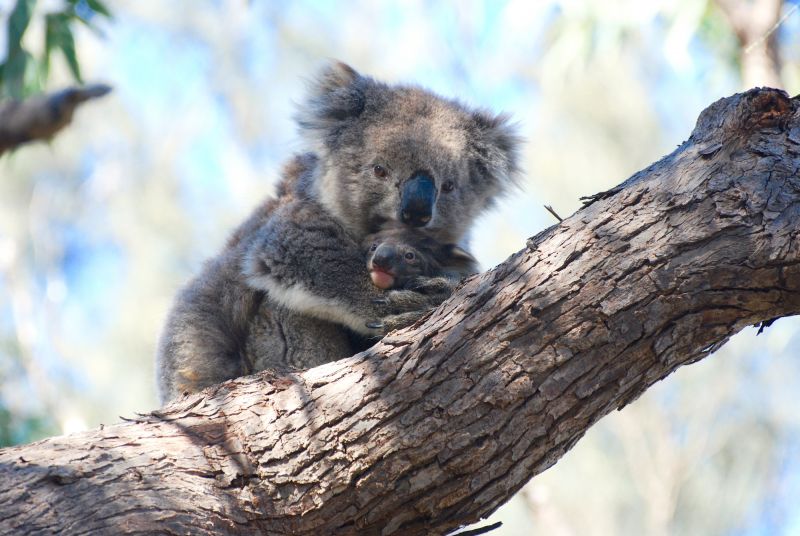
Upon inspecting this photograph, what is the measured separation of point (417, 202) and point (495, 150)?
2.53 ft

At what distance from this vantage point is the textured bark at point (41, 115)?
3.90 m

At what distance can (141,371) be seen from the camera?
63.0ft

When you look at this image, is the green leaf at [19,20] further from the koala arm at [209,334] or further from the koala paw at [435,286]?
the koala paw at [435,286]

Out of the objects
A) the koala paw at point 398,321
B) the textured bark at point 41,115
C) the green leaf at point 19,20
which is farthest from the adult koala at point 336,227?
the green leaf at point 19,20

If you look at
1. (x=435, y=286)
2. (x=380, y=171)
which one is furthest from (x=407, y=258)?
(x=380, y=171)

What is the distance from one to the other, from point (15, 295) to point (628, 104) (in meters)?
11.7

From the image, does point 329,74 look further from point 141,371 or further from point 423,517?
point 141,371

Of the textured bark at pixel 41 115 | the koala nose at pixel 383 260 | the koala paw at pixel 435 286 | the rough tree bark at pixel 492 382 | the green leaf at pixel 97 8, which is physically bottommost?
the rough tree bark at pixel 492 382

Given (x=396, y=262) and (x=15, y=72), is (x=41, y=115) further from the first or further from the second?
(x=396, y=262)

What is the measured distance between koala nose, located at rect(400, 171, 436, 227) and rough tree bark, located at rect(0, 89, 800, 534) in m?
0.87

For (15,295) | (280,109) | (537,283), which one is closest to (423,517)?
(537,283)

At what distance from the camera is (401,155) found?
3.77 m

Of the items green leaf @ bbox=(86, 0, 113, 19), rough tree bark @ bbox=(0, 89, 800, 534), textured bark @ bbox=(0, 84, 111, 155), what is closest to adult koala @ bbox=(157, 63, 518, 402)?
rough tree bark @ bbox=(0, 89, 800, 534)

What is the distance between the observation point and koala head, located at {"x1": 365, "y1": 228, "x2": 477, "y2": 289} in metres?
3.31
